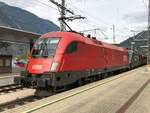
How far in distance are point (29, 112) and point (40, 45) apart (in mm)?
4697

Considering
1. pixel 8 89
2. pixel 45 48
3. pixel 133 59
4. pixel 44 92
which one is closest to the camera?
pixel 44 92

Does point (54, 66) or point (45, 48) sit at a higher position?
point (45, 48)

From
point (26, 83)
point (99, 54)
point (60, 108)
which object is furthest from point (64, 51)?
point (99, 54)

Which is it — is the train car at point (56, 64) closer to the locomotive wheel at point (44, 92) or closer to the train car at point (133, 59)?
the locomotive wheel at point (44, 92)

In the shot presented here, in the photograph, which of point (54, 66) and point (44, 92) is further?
point (44, 92)

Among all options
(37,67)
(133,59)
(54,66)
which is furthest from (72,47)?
(133,59)

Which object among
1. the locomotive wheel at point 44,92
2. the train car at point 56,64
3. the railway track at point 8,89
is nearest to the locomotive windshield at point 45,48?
the train car at point 56,64

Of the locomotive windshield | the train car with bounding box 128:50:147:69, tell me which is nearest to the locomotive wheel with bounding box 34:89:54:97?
the locomotive windshield

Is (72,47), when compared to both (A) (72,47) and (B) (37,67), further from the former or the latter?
(B) (37,67)

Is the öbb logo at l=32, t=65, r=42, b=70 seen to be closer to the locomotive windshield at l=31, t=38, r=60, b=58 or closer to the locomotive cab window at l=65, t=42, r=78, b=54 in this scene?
the locomotive windshield at l=31, t=38, r=60, b=58

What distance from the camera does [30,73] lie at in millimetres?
7738

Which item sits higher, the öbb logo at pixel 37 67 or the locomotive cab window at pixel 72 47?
the locomotive cab window at pixel 72 47

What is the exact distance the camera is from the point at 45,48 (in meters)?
8.17

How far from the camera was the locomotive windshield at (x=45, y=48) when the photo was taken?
309 inches
